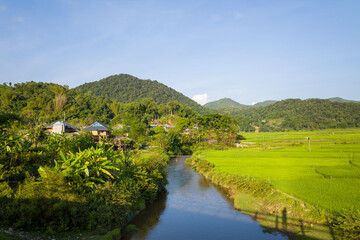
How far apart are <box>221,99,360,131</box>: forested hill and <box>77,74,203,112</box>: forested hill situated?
1498 inches

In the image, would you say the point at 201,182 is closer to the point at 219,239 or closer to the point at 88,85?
the point at 219,239

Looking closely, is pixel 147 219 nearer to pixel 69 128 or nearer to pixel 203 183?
pixel 203 183

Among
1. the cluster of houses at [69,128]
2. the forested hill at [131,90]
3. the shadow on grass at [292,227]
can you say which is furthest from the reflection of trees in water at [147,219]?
the forested hill at [131,90]

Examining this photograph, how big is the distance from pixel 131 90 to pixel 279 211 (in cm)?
15969

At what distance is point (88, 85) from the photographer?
17038cm

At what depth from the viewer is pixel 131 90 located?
166875 millimetres

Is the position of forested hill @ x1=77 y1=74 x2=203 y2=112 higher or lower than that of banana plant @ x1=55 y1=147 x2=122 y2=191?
higher

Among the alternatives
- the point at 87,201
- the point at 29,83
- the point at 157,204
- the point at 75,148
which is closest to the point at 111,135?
the point at 75,148

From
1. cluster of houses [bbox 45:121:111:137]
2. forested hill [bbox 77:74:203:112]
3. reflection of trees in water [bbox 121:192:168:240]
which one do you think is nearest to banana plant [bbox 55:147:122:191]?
reflection of trees in water [bbox 121:192:168:240]

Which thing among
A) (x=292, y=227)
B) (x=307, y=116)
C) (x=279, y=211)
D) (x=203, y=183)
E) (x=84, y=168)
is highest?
(x=307, y=116)

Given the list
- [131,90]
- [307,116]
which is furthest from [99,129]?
[131,90]

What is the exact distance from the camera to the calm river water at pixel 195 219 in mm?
12484

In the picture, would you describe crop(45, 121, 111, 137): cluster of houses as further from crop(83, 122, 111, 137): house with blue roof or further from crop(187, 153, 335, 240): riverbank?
crop(187, 153, 335, 240): riverbank

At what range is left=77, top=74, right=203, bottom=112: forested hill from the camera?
156750 mm
